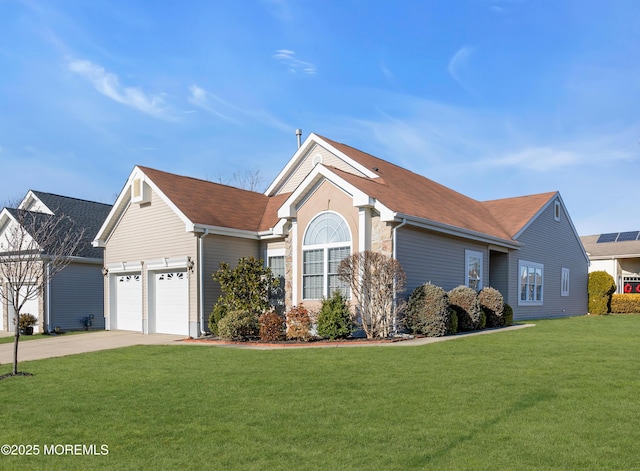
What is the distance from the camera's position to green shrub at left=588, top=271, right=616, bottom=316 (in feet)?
90.7

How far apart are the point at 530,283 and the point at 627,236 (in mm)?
15043

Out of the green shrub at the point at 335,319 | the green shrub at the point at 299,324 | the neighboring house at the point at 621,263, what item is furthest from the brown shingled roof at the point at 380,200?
the neighboring house at the point at 621,263

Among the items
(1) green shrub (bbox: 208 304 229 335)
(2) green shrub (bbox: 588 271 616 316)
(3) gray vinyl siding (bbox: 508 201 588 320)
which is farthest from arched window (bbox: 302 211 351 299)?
(2) green shrub (bbox: 588 271 616 316)

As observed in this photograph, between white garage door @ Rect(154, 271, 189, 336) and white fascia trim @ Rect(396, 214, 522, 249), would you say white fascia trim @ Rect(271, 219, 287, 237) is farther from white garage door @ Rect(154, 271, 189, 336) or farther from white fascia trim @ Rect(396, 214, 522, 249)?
white fascia trim @ Rect(396, 214, 522, 249)

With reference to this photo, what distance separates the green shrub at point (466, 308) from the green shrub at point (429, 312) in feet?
3.38

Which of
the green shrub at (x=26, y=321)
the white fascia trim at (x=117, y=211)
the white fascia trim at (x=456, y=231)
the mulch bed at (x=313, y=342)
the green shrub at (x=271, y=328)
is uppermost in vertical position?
the white fascia trim at (x=117, y=211)

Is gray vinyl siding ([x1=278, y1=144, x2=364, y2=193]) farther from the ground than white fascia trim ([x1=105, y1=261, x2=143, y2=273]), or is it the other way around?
gray vinyl siding ([x1=278, y1=144, x2=364, y2=193])

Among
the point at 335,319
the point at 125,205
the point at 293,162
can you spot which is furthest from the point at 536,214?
the point at 125,205

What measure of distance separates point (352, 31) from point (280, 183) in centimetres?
817

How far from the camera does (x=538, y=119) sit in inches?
776

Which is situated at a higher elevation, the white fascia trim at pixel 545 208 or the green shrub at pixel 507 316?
the white fascia trim at pixel 545 208

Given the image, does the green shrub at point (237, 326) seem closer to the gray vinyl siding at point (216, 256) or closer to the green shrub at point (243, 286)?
the green shrub at point (243, 286)

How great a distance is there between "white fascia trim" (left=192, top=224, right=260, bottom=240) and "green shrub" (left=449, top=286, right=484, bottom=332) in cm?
712

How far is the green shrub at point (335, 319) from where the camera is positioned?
1410 cm
